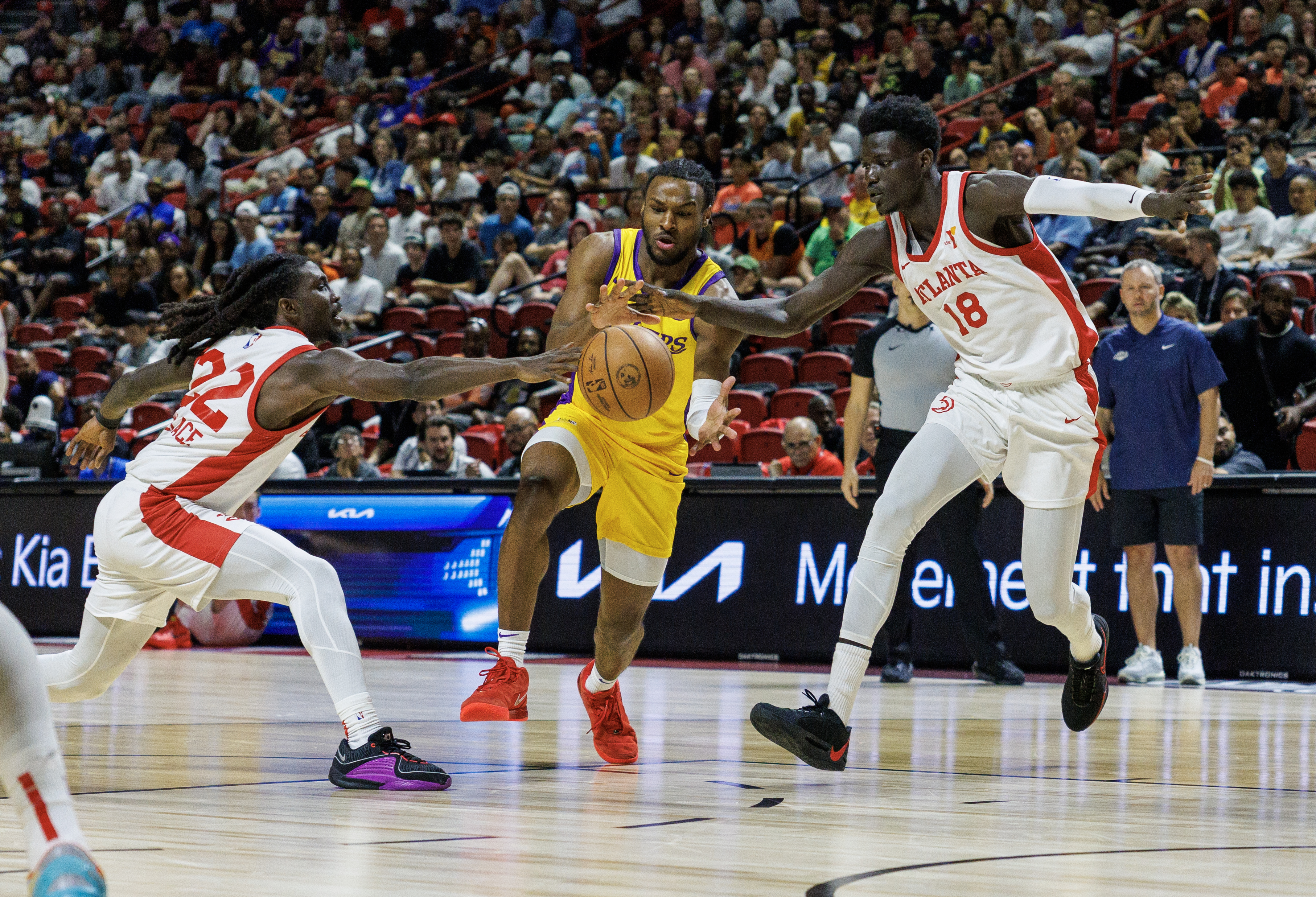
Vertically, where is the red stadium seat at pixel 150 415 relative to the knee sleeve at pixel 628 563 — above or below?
above

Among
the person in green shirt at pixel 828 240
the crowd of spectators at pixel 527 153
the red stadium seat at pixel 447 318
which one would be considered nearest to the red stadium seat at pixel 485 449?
the crowd of spectators at pixel 527 153

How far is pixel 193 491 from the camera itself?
4297 millimetres

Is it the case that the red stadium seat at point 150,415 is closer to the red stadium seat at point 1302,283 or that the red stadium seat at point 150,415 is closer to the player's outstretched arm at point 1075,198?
the red stadium seat at point 1302,283

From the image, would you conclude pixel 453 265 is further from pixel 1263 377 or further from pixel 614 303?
pixel 614 303

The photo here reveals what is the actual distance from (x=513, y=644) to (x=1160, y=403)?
4.74 meters

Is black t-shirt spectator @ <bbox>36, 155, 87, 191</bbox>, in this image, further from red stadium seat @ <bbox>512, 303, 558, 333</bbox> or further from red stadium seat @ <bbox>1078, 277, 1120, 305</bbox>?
red stadium seat @ <bbox>1078, 277, 1120, 305</bbox>

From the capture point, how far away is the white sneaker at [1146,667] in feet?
26.5

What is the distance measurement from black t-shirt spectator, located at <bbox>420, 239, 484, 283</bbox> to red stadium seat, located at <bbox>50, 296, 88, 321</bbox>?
5.14 metres

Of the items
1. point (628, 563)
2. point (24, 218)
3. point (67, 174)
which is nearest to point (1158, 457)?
point (628, 563)

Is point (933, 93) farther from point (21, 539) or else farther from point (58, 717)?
point (58, 717)

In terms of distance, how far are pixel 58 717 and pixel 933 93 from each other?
11.1 m

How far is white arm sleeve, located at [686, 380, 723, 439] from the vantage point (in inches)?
203

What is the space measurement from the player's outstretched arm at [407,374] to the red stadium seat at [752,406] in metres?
7.07

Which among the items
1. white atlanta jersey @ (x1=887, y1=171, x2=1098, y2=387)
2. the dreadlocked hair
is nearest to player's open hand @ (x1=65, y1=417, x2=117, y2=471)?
the dreadlocked hair
